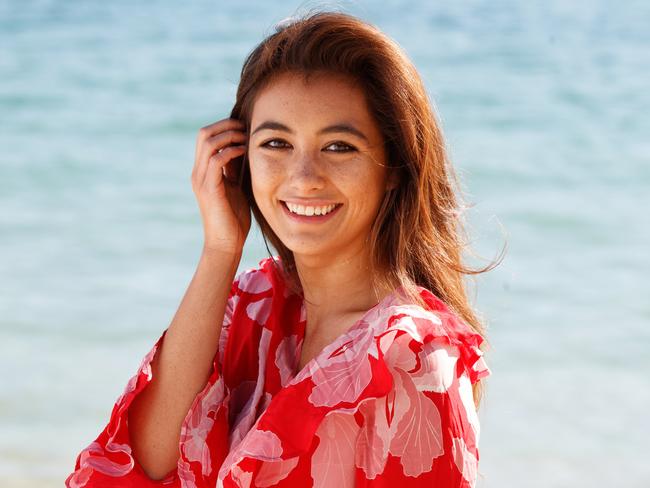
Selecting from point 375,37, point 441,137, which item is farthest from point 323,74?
point 441,137

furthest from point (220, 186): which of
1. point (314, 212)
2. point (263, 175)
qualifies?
point (314, 212)

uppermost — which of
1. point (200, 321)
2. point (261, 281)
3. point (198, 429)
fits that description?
point (261, 281)

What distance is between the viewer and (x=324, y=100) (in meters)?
2.46

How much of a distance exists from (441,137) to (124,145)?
251 inches

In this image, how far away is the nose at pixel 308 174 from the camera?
245 centimetres

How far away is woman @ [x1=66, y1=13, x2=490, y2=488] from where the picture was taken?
2.28 meters

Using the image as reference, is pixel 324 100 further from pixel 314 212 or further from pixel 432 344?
pixel 432 344

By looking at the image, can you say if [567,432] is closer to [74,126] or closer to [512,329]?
[512,329]

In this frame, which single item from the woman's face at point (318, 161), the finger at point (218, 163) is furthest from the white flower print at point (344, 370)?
the finger at point (218, 163)

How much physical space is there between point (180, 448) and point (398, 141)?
0.79m

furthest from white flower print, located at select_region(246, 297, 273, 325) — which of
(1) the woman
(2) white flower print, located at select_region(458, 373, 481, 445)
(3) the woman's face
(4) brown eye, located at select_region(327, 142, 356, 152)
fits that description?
(2) white flower print, located at select_region(458, 373, 481, 445)

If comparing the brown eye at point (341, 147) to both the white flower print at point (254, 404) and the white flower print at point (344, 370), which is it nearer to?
the white flower print at point (344, 370)

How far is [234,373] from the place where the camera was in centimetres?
273

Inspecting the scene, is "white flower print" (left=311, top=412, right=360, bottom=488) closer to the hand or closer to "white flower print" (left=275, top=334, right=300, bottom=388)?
"white flower print" (left=275, top=334, right=300, bottom=388)
